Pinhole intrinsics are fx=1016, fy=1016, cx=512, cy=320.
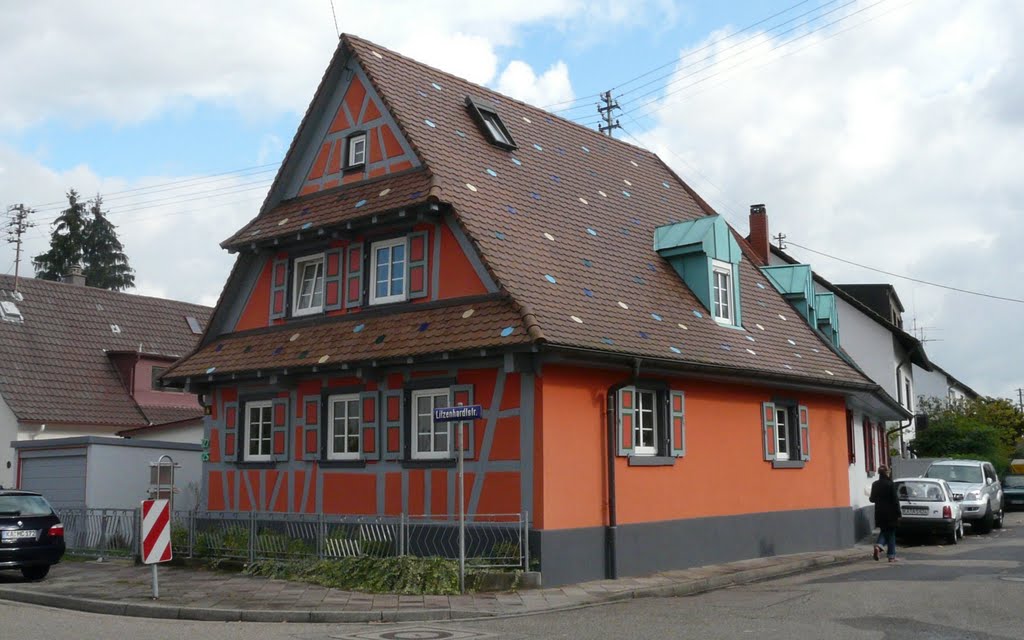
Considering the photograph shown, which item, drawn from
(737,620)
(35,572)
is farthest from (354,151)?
(737,620)

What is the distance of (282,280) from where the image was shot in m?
20.2

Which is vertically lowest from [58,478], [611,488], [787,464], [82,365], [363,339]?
[611,488]

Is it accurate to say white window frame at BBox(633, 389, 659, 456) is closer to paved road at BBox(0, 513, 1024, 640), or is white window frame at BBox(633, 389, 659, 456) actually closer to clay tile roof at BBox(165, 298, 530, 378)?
paved road at BBox(0, 513, 1024, 640)

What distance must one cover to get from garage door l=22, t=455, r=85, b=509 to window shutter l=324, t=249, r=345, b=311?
7.29 m

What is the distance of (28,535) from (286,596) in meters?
5.53

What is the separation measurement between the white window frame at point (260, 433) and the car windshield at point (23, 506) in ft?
12.1

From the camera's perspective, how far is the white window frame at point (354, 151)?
1961 centimetres

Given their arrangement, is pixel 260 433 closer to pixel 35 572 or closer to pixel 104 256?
pixel 35 572

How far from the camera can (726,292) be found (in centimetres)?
2117

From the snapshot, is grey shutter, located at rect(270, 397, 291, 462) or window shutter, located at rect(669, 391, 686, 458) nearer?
window shutter, located at rect(669, 391, 686, 458)

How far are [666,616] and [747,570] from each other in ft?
18.0

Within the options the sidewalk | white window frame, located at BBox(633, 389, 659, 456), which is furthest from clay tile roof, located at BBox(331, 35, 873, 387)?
the sidewalk

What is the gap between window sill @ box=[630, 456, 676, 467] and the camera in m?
16.9

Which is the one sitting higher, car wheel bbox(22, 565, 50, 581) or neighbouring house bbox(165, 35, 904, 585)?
neighbouring house bbox(165, 35, 904, 585)
